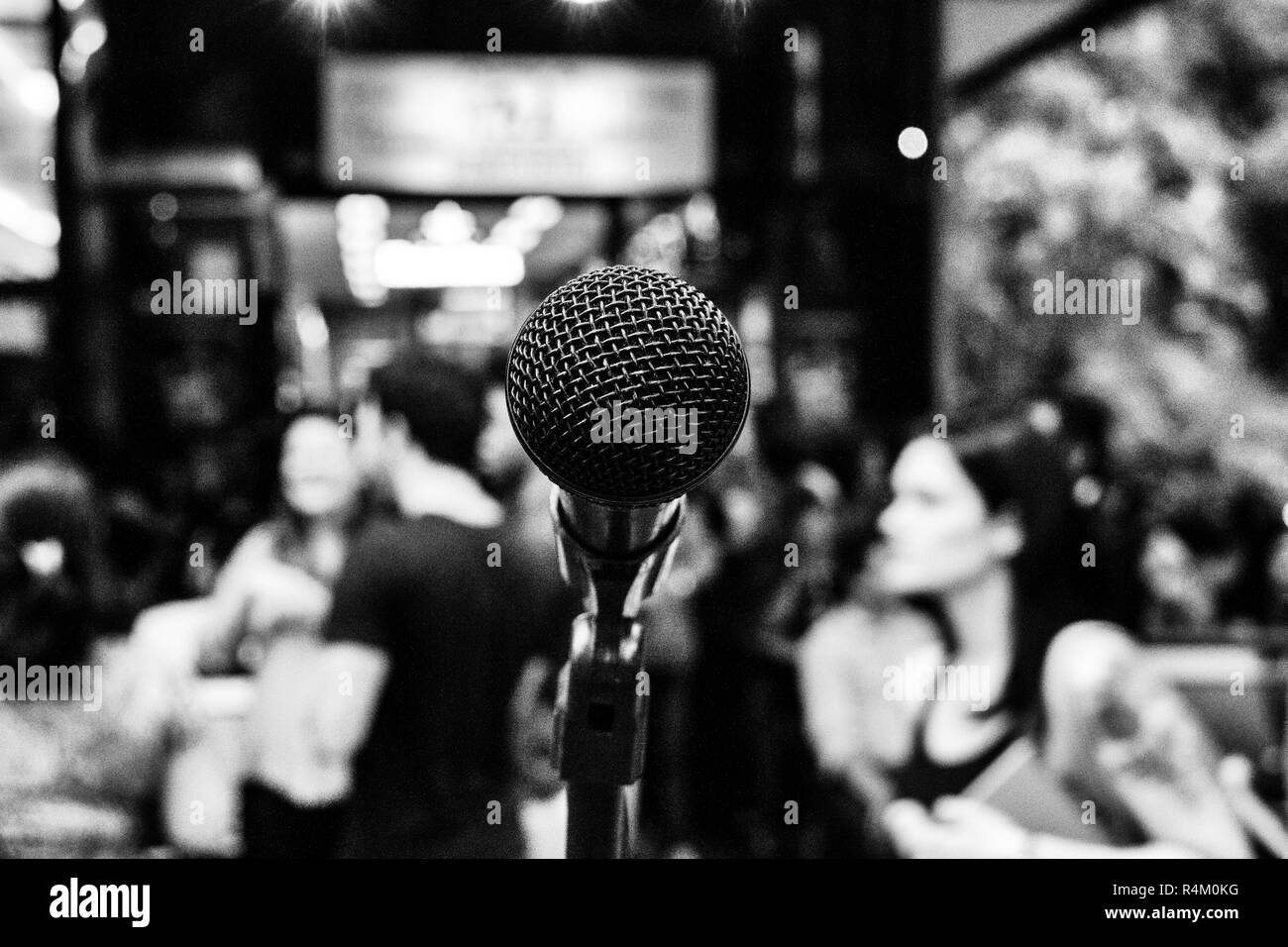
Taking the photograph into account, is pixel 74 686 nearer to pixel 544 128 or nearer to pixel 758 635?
pixel 758 635

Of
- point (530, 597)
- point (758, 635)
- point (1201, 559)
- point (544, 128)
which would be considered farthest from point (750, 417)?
point (1201, 559)

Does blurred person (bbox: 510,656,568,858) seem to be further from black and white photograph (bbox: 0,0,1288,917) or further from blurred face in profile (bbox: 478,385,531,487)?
blurred face in profile (bbox: 478,385,531,487)

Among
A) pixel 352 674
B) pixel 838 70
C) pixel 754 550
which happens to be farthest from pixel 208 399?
pixel 838 70

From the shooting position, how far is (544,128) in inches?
95.5

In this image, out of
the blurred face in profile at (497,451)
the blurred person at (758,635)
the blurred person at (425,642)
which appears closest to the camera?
the blurred person at (425,642)

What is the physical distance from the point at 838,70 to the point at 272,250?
1189 mm

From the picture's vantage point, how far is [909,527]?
2438mm

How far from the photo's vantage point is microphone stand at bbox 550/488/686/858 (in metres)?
0.62

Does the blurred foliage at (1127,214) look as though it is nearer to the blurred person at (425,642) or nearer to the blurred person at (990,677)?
the blurred person at (990,677)

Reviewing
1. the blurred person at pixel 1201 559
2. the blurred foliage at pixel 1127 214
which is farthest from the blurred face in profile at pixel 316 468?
the blurred person at pixel 1201 559

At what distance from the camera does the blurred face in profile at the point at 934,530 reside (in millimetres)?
2428

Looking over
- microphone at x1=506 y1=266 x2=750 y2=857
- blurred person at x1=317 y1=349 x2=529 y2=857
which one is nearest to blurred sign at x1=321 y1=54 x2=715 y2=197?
blurred person at x1=317 y1=349 x2=529 y2=857

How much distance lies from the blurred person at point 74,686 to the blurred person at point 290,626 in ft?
0.52
